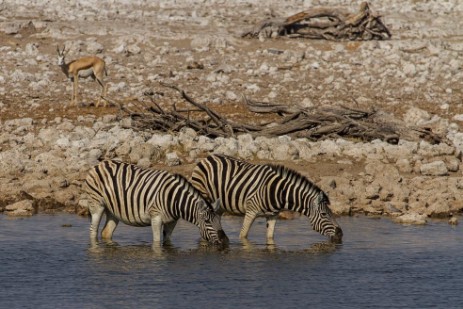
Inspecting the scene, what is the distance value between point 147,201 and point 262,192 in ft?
4.13

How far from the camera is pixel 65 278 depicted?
10.8m

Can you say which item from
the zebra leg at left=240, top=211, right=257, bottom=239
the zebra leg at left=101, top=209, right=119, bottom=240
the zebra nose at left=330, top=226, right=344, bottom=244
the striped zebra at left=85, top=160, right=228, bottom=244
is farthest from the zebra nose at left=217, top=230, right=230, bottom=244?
the zebra leg at left=101, top=209, right=119, bottom=240

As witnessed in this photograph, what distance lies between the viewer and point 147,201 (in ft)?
40.2

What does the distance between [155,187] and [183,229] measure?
4.64 feet

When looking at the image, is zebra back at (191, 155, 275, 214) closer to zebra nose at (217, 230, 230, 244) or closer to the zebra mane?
the zebra mane

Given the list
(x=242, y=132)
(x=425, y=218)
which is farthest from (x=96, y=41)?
(x=425, y=218)

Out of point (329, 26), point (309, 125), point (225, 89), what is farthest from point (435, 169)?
point (329, 26)

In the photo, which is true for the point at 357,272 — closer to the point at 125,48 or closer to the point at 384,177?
the point at 384,177

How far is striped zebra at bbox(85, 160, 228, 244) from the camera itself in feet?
39.5

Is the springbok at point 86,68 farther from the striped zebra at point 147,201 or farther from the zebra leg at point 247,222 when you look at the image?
the zebra leg at point 247,222

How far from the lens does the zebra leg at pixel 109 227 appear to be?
41.8ft

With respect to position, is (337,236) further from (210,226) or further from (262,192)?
(210,226)

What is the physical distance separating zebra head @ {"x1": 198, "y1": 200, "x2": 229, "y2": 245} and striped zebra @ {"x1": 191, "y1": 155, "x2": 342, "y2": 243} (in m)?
0.64

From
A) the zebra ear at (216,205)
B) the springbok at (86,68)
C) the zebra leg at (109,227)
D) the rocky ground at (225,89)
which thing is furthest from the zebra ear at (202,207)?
the springbok at (86,68)
